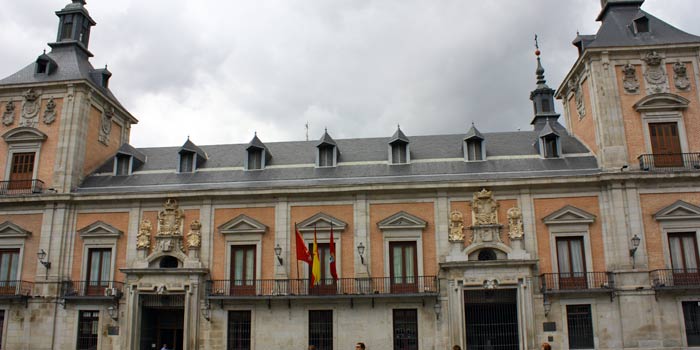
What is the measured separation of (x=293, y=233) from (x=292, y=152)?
510 cm

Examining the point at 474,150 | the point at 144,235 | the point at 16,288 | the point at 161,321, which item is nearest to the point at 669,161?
the point at 474,150

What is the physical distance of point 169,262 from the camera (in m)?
24.5

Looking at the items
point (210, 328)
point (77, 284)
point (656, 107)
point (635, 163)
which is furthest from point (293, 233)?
point (656, 107)

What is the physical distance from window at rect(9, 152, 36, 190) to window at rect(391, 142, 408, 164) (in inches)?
644

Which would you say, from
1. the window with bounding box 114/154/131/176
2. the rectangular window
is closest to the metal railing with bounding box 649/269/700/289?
the rectangular window

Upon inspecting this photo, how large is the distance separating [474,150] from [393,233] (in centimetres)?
544

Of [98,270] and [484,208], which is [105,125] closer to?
[98,270]

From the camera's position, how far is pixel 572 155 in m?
25.0

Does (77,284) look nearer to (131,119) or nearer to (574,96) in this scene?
(131,119)

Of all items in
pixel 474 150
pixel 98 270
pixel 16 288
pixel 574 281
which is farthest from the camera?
pixel 474 150

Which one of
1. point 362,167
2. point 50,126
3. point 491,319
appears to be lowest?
point 491,319

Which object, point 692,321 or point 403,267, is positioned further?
point 403,267

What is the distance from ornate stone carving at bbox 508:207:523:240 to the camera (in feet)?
74.5

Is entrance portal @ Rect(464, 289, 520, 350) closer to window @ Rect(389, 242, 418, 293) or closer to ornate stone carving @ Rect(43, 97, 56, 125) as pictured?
window @ Rect(389, 242, 418, 293)
